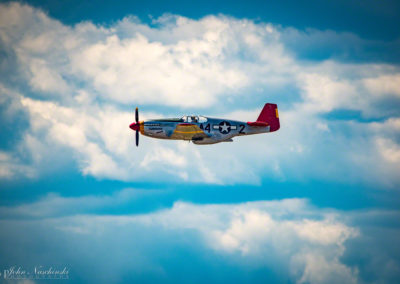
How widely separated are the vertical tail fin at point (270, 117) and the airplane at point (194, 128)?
83.6 inches

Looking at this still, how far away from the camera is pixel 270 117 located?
233 ft

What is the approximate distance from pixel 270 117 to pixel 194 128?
11.8m

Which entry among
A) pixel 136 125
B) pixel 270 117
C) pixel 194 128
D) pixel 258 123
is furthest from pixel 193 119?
pixel 270 117

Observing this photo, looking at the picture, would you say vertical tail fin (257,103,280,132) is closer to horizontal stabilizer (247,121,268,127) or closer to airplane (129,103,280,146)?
horizontal stabilizer (247,121,268,127)

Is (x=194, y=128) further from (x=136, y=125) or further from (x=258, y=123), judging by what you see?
(x=258, y=123)

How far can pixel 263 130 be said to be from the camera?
2768 inches

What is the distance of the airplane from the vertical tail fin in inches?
83.6

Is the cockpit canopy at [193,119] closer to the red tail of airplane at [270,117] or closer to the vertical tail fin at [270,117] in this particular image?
the red tail of airplane at [270,117]

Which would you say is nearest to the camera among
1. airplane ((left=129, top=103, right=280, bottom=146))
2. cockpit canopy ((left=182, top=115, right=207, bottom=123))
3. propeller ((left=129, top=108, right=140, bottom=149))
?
airplane ((left=129, top=103, right=280, bottom=146))

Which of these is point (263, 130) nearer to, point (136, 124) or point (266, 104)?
point (266, 104)

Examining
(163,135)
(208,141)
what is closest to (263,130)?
(208,141)

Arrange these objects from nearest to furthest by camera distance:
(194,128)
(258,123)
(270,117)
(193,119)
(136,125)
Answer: (194,128) → (193,119) → (136,125) → (258,123) → (270,117)

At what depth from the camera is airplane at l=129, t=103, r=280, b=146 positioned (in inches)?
2580

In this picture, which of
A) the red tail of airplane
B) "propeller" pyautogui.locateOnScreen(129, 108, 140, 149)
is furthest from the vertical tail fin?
"propeller" pyautogui.locateOnScreen(129, 108, 140, 149)
